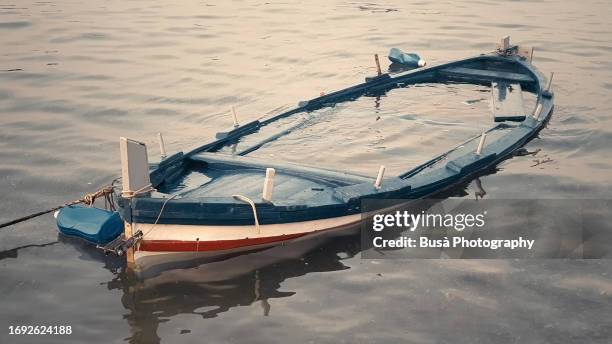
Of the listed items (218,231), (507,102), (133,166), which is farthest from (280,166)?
(507,102)

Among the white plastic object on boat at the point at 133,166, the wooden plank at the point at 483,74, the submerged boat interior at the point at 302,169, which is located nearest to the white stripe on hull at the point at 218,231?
the submerged boat interior at the point at 302,169

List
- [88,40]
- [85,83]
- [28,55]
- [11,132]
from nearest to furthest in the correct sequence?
[11,132]
[85,83]
[28,55]
[88,40]

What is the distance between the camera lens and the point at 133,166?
11.3 meters

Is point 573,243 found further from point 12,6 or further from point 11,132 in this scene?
point 12,6

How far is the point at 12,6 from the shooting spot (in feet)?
107

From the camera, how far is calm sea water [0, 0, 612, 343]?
1077 cm

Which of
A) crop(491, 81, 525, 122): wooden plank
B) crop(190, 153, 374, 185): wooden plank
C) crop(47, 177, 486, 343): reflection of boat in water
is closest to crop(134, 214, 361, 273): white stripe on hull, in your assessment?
crop(47, 177, 486, 343): reflection of boat in water

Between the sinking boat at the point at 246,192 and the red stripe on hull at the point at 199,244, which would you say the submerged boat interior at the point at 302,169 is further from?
the red stripe on hull at the point at 199,244

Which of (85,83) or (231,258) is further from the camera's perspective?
(85,83)

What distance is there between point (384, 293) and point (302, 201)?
1.89 m

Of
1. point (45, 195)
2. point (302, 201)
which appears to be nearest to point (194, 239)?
point (302, 201)

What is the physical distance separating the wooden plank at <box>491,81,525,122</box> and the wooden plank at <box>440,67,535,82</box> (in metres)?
0.34

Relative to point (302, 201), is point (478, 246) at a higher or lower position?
lower

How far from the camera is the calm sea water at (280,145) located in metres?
10.8
